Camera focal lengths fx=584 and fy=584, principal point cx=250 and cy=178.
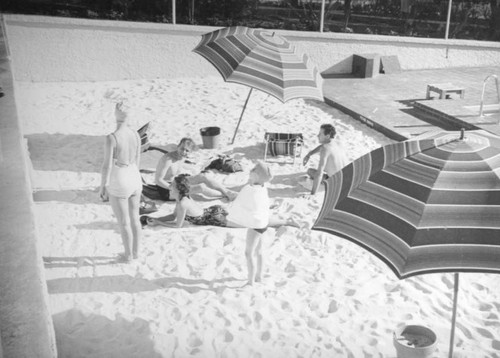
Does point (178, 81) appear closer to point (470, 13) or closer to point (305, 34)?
point (305, 34)

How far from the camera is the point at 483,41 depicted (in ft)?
56.4

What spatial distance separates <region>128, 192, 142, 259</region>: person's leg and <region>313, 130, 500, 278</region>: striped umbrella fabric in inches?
107

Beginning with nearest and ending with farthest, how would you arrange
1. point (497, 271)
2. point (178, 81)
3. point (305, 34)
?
point (497, 271) < point (178, 81) < point (305, 34)

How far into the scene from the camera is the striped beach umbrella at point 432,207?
12.0 feet

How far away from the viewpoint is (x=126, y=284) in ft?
20.0

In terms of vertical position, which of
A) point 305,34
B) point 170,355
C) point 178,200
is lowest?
point 170,355

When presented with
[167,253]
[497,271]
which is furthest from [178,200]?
[497,271]

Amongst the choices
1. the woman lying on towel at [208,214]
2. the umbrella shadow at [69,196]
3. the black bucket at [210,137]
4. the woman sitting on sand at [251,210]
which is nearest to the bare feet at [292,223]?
the woman lying on towel at [208,214]

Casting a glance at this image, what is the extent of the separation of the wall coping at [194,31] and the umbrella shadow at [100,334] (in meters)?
10.3

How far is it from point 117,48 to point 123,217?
371 inches

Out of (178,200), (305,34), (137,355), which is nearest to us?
(137,355)

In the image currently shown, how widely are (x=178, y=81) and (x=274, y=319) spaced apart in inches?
397

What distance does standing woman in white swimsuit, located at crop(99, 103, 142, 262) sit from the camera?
5.91 meters

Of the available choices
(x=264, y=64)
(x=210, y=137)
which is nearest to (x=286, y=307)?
(x=264, y=64)
